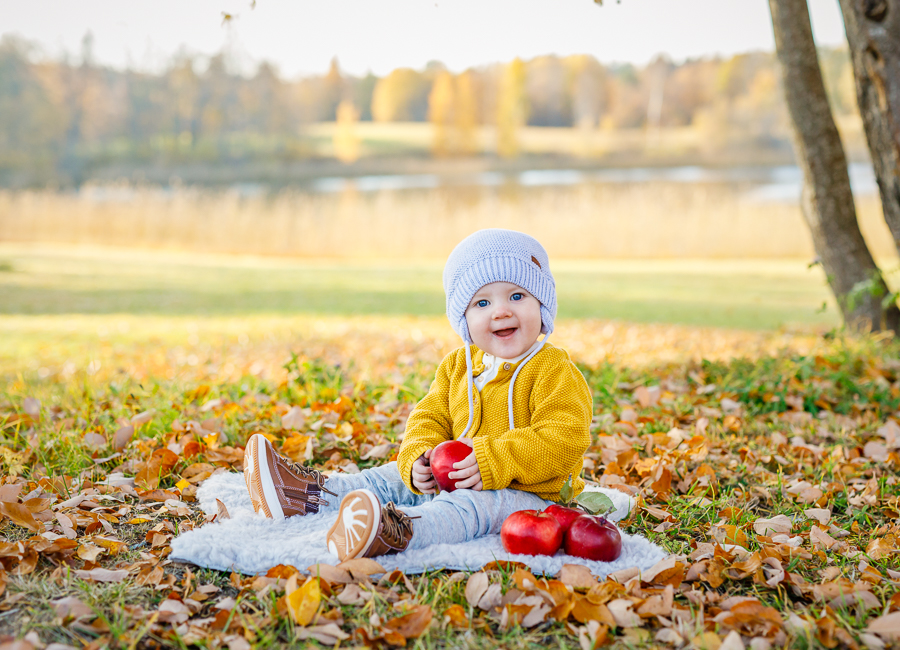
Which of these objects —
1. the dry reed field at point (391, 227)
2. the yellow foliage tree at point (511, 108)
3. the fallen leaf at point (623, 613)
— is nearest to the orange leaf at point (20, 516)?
the fallen leaf at point (623, 613)

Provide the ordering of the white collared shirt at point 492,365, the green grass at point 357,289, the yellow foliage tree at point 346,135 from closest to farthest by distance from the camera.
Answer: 1. the white collared shirt at point 492,365
2. the green grass at point 357,289
3. the yellow foliage tree at point 346,135

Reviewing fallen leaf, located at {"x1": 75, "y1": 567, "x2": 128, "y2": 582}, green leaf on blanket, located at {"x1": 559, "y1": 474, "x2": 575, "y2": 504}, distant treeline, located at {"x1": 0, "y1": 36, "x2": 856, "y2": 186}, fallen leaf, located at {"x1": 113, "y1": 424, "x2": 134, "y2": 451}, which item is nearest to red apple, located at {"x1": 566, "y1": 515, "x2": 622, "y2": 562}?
green leaf on blanket, located at {"x1": 559, "y1": 474, "x2": 575, "y2": 504}

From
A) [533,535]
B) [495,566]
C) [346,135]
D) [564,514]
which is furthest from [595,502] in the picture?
[346,135]

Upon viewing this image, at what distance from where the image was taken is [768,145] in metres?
35.9

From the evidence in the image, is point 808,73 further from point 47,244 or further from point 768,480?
point 47,244

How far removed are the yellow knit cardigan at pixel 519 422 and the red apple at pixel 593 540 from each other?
22cm

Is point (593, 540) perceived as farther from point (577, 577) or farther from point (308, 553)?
point (308, 553)

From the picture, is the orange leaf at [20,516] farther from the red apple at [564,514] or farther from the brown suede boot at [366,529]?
the red apple at [564,514]

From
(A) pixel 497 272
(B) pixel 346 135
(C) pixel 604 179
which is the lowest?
(A) pixel 497 272

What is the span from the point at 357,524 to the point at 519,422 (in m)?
0.72

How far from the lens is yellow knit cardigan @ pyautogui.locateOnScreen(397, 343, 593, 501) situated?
2369 mm

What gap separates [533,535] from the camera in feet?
7.31

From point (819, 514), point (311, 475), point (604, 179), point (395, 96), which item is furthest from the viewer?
point (395, 96)

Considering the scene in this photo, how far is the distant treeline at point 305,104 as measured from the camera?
24.3 metres
